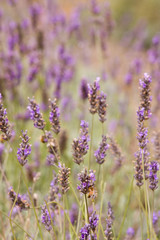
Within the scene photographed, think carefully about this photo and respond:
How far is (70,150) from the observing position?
11.1 feet

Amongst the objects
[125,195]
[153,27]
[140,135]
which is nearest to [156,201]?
[125,195]

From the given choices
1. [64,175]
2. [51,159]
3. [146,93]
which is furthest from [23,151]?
[146,93]

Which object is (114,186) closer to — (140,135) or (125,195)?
(125,195)

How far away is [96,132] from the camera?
13.2 feet

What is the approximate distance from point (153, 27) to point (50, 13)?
22.8 feet

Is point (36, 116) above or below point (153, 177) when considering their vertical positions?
above

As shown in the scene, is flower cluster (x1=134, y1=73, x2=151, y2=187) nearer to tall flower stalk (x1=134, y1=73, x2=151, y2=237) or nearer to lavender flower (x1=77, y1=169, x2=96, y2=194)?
tall flower stalk (x1=134, y1=73, x2=151, y2=237)

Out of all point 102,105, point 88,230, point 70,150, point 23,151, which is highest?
point 70,150

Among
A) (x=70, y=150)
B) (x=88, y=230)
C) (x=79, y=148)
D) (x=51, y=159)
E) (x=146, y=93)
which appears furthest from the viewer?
(x=70, y=150)

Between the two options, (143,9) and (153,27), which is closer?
(153,27)

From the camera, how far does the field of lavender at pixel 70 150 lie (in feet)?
3.86

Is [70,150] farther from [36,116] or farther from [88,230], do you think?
[88,230]

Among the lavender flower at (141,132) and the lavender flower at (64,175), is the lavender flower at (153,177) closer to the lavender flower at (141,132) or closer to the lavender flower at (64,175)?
the lavender flower at (141,132)

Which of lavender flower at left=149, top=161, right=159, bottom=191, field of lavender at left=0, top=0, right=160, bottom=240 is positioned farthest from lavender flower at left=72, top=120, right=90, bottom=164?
lavender flower at left=149, top=161, right=159, bottom=191
